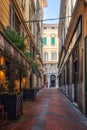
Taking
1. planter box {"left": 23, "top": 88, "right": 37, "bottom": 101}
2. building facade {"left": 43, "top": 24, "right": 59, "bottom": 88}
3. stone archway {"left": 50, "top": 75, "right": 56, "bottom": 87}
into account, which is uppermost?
building facade {"left": 43, "top": 24, "right": 59, "bottom": 88}

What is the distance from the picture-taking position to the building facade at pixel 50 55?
3585 inches

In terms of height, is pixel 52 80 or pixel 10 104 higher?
pixel 52 80

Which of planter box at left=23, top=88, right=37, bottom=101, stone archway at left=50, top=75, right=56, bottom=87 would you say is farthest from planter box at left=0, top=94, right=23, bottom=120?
stone archway at left=50, top=75, right=56, bottom=87

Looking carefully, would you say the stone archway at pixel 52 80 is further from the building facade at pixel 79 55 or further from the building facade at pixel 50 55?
the building facade at pixel 79 55

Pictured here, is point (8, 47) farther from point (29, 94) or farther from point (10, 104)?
point (29, 94)

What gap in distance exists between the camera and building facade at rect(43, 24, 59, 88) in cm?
9106

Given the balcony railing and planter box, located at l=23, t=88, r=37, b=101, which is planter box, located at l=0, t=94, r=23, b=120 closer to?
the balcony railing

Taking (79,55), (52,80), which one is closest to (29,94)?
(79,55)

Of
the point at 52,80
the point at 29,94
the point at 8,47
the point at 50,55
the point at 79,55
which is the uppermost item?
the point at 50,55

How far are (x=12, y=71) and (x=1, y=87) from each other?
1.52 metres

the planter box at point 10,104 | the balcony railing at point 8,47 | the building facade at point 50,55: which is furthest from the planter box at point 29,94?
the building facade at point 50,55

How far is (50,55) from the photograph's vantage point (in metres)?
91.8

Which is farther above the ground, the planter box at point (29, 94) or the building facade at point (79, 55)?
the building facade at point (79, 55)

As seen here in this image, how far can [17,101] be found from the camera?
11.5 m
